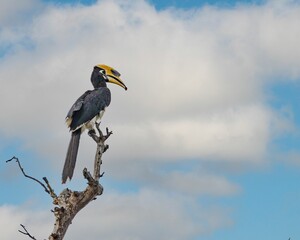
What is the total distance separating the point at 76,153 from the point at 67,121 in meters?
1.04

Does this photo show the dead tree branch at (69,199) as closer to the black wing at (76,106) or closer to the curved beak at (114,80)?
the black wing at (76,106)

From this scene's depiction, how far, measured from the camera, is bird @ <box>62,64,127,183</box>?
11.7m

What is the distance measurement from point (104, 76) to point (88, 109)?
197 cm

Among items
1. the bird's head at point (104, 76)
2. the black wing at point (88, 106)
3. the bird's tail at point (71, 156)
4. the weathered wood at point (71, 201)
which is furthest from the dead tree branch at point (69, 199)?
the bird's head at point (104, 76)

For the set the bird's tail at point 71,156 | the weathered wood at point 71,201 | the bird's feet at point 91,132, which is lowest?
the weathered wood at point 71,201

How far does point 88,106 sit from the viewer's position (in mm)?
12992

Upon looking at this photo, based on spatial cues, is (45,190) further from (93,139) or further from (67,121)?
(67,121)

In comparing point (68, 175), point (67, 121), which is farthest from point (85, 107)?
point (68, 175)

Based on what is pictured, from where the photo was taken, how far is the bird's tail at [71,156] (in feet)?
36.5

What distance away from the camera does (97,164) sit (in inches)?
393

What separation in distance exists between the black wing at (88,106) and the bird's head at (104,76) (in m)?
0.62

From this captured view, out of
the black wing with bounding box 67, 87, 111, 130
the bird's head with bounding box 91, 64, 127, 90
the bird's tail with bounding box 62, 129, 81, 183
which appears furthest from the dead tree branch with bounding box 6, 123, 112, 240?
the bird's head with bounding box 91, 64, 127, 90

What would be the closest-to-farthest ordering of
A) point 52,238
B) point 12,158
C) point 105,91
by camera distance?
point 52,238 → point 12,158 → point 105,91

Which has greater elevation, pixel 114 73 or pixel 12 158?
pixel 114 73
